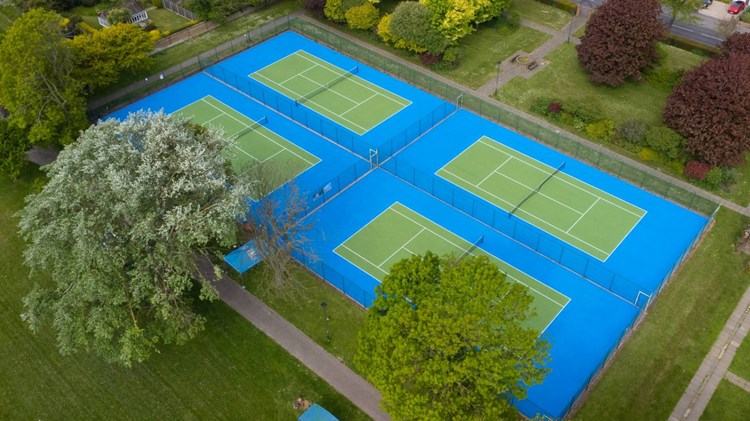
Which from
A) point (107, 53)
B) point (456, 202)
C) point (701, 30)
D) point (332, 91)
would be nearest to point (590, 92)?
point (701, 30)

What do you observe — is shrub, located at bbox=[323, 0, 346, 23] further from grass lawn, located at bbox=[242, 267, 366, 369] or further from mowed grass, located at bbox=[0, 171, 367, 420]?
mowed grass, located at bbox=[0, 171, 367, 420]

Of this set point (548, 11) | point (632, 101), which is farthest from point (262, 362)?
point (548, 11)

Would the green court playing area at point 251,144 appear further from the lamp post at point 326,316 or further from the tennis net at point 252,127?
the lamp post at point 326,316

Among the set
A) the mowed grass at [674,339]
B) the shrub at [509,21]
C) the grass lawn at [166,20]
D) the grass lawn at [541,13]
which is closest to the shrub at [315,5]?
the grass lawn at [166,20]

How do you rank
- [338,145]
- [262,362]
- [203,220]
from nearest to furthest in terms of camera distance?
[203,220]
[262,362]
[338,145]

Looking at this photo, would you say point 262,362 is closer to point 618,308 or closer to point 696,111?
point 618,308

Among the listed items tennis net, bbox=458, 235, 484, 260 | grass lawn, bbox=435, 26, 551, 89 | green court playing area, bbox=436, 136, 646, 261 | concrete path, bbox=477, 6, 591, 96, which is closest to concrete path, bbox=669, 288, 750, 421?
green court playing area, bbox=436, 136, 646, 261
